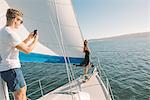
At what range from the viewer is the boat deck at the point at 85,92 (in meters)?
4.53

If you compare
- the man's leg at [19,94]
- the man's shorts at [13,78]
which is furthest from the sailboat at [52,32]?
the man's shorts at [13,78]

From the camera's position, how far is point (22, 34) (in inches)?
188

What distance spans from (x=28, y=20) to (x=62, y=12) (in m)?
0.95

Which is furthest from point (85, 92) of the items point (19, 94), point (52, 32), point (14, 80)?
point (14, 80)

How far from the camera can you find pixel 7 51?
292 cm

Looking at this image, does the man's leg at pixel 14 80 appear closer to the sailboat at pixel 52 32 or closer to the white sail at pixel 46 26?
the sailboat at pixel 52 32

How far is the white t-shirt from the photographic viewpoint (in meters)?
2.79

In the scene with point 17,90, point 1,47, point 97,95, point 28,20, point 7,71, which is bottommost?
point 97,95

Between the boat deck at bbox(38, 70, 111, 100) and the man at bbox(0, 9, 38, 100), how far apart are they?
4.85 ft

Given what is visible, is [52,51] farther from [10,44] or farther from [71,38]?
[10,44]

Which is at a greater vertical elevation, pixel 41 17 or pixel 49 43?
pixel 41 17

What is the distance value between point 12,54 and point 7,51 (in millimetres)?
78

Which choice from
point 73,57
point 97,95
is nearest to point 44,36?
point 73,57

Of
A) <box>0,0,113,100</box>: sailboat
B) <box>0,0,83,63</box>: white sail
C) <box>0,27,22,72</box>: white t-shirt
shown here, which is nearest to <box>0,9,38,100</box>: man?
<box>0,27,22,72</box>: white t-shirt
